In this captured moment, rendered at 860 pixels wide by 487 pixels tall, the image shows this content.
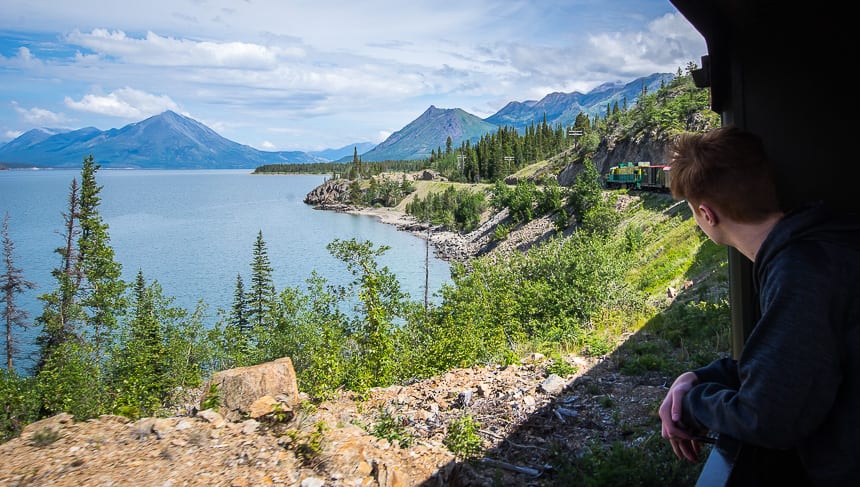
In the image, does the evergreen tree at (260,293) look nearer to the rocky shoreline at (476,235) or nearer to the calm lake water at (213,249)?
the calm lake water at (213,249)

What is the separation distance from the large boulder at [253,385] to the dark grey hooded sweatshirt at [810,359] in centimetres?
679

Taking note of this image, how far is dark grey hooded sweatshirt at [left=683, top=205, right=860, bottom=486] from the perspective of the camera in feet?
4.66

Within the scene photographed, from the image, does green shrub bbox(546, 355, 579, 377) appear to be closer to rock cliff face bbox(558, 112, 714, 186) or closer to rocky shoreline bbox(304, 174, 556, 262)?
rock cliff face bbox(558, 112, 714, 186)

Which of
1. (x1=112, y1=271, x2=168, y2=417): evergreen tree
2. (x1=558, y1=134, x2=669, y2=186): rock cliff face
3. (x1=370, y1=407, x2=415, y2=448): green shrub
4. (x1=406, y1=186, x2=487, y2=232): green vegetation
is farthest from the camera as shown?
(x1=406, y1=186, x2=487, y2=232): green vegetation

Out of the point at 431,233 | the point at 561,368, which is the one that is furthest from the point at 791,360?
the point at 431,233

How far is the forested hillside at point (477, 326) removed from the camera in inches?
304

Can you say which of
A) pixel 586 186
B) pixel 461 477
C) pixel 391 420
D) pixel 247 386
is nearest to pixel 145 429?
pixel 247 386

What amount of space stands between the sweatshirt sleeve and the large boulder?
22.3 ft

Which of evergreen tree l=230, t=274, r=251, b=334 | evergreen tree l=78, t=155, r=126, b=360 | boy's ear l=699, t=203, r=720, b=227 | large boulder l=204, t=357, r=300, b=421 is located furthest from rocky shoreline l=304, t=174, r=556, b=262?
boy's ear l=699, t=203, r=720, b=227

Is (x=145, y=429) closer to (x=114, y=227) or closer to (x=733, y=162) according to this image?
(x=733, y=162)

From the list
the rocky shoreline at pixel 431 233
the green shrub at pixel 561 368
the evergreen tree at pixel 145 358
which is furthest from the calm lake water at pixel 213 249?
the green shrub at pixel 561 368

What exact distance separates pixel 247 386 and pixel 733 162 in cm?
774

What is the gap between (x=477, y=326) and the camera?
1983 centimetres

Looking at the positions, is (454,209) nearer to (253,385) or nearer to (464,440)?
(253,385)
